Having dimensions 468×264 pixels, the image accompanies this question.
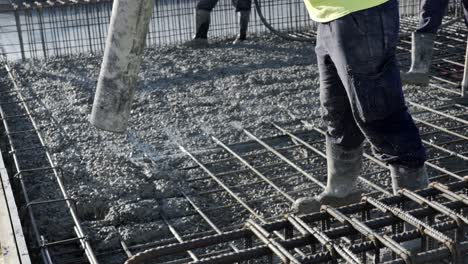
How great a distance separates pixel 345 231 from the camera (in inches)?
101

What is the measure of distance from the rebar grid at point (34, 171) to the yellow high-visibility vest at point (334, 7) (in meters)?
1.33

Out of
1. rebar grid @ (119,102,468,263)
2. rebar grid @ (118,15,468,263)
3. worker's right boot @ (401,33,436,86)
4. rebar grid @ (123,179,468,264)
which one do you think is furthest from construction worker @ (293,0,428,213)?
worker's right boot @ (401,33,436,86)

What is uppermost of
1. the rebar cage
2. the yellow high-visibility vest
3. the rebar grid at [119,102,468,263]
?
the yellow high-visibility vest

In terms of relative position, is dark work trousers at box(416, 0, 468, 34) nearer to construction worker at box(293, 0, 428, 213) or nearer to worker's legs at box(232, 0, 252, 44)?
worker's legs at box(232, 0, 252, 44)

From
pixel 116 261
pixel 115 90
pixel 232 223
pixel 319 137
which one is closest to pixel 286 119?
pixel 319 137

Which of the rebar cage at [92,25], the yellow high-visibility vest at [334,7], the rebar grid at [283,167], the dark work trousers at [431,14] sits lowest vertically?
the rebar grid at [283,167]

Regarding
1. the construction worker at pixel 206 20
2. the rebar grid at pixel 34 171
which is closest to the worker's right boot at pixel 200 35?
the construction worker at pixel 206 20

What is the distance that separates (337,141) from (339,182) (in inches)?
7.9

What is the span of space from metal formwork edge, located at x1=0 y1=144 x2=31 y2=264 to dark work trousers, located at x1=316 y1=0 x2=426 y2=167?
1404mm

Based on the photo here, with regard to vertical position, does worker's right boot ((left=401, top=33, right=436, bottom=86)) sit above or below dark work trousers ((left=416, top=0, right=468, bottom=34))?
below

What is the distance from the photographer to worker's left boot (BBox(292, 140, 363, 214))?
11.5 ft

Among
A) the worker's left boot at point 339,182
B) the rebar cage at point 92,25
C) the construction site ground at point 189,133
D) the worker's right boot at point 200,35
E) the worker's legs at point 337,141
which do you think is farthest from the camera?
the worker's right boot at point 200,35

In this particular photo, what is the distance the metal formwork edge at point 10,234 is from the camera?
10.1 ft

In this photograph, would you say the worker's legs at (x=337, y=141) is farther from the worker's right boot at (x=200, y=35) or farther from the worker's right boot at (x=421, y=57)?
the worker's right boot at (x=200, y=35)
